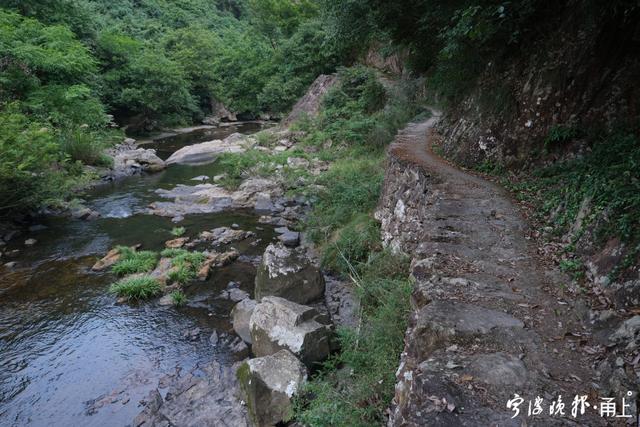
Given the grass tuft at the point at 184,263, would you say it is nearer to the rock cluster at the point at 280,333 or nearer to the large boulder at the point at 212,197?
the rock cluster at the point at 280,333

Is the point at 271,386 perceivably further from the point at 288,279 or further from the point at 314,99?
the point at 314,99

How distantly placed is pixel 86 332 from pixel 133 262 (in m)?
2.48

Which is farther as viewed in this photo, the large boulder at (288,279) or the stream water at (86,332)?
the large boulder at (288,279)

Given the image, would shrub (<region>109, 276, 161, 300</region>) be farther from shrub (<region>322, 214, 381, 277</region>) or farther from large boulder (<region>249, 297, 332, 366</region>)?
shrub (<region>322, 214, 381, 277</region>)

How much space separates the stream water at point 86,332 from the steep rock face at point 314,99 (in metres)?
12.9

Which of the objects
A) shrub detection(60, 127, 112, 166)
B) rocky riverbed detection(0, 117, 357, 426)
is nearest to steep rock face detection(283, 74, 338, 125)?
shrub detection(60, 127, 112, 166)

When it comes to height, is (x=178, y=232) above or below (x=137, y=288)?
below

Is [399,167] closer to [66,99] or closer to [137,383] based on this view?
[137,383]

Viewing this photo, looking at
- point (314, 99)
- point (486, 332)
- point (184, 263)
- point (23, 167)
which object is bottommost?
point (184, 263)

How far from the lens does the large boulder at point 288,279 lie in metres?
7.55

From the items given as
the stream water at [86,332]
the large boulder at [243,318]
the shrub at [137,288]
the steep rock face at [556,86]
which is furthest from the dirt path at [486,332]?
the shrub at [137,288]

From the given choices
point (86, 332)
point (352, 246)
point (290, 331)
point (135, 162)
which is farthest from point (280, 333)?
point (135, 162)

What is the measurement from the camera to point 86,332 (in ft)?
24.2

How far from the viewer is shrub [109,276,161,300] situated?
8422 millimetres
